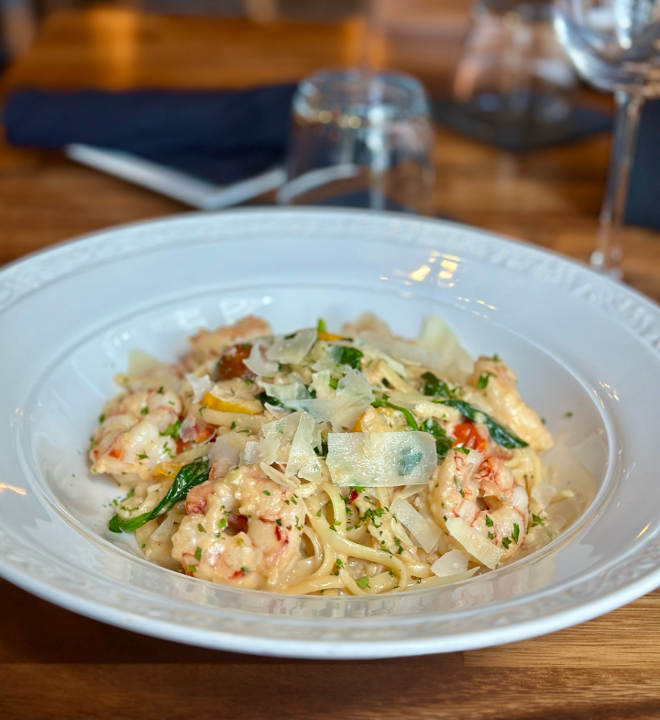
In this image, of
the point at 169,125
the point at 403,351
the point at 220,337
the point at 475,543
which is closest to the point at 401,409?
the point at 403,351

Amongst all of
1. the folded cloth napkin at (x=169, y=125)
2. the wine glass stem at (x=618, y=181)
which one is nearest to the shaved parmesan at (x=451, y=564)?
the wine glass stem at (x=618, y=181)

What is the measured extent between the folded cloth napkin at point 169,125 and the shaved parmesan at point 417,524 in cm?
182

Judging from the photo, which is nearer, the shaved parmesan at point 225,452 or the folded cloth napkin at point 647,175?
the shaved parmesan at point 225,452

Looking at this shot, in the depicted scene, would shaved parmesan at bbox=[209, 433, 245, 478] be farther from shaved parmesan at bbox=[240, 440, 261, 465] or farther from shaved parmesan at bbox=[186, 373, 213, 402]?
shaved parmesan at bbox=[186, 373, 213, 402]

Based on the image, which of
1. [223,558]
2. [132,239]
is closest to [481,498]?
[223,558]

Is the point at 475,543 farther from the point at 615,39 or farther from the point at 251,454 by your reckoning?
the point at 615,39

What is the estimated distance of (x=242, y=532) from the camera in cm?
157

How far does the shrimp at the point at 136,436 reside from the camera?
180cm

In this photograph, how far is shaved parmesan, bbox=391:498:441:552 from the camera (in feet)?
5.55

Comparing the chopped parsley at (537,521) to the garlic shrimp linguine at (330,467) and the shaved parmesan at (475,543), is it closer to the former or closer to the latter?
the garlic shrimp linguine at (330,467)

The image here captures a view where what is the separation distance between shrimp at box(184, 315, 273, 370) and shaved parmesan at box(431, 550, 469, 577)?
0.80 m

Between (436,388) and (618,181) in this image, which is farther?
(618,181)

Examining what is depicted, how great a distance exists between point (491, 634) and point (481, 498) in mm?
628

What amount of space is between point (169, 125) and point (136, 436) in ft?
6.03
